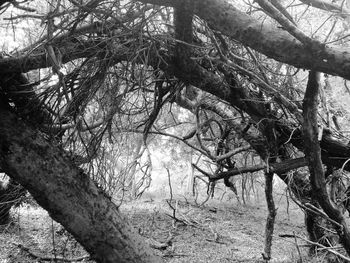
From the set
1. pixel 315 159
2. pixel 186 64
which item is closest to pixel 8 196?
pixel 186 64

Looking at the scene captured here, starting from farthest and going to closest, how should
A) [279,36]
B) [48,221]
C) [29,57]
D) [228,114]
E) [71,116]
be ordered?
[48,221] < [228,114] < [71,116] < [29,57] < [279,36]

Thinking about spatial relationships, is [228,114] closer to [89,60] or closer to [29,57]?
[89,60]

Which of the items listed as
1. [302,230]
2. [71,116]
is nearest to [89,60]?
[71,116]

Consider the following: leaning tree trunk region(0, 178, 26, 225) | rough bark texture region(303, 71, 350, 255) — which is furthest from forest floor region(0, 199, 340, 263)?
rough bark texture region(303, 71, 350, 255)

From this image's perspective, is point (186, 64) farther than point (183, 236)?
No

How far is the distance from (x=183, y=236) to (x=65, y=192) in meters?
2.94

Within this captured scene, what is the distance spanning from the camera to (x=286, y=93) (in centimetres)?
331

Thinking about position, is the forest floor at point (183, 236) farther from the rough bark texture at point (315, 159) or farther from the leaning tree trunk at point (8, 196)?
the rough bark texture at point (315, 159)

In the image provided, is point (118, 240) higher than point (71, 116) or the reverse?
the reverse

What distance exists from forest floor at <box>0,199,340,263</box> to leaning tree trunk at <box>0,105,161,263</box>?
0.92 meters

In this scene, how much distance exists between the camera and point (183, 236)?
202 inches

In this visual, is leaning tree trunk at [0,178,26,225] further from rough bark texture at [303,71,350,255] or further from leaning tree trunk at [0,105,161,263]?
rough bark texture at [303,71,350,255]

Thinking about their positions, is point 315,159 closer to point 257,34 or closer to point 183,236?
point 257,34

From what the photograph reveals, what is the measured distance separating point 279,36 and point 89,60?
1.46 metres
